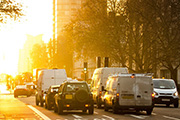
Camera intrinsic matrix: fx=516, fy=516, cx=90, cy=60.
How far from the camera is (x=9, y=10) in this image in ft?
101

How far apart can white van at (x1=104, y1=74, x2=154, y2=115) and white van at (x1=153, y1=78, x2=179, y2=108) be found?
28.9 feet

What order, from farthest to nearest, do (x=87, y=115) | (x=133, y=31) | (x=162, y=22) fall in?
(x=133, y=31)
(x=162, y=22)
(x=87, y=115)

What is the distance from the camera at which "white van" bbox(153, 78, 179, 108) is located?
3362 cm

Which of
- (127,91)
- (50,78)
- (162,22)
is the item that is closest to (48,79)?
(50,78)

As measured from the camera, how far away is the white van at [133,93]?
81.4ft

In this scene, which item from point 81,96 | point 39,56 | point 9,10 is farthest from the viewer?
point 39,56

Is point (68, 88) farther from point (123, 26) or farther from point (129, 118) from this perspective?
point (123, 26)

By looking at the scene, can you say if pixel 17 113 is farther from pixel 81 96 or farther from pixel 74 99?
pixel 81 96

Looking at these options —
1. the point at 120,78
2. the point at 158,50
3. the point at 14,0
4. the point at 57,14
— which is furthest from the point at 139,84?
the point at 57,14

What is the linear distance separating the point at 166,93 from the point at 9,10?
11.6 meters

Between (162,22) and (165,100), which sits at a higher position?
(162,22)

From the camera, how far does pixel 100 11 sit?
59.1 metres

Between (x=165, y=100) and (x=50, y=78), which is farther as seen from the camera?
(x=50, y=78)

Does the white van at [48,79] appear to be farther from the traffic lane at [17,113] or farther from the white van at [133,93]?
the white van at [133,93]
